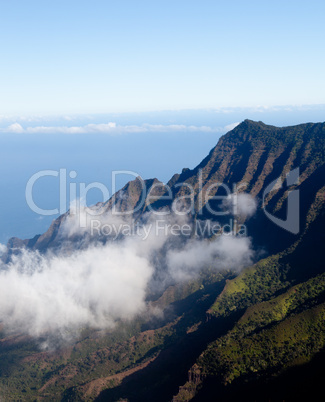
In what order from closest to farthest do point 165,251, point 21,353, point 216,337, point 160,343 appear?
point 216,337 → point 160,343 → point 21,353 → point 165,251

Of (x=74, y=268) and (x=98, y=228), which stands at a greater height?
(x=98, y=228)

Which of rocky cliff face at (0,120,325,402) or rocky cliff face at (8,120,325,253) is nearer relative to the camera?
rocky cliff face at (0,120,325,402)

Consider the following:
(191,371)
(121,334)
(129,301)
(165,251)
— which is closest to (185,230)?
(165,251)

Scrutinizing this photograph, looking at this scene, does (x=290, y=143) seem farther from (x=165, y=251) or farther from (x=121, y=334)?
(x=121, y=334)

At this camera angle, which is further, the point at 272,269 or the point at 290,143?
the point at 290,143

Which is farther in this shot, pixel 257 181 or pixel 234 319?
pixel 257 181

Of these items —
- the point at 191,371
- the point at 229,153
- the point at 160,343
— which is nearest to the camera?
the point at 191,371

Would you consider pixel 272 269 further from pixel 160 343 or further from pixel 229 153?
pixel 229 153

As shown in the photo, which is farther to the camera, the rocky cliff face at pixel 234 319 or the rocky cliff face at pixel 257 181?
the rocky cliff face at pixel 257 181

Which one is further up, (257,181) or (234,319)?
(257,181)

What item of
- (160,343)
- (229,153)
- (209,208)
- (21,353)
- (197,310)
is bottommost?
A: (21,353)
